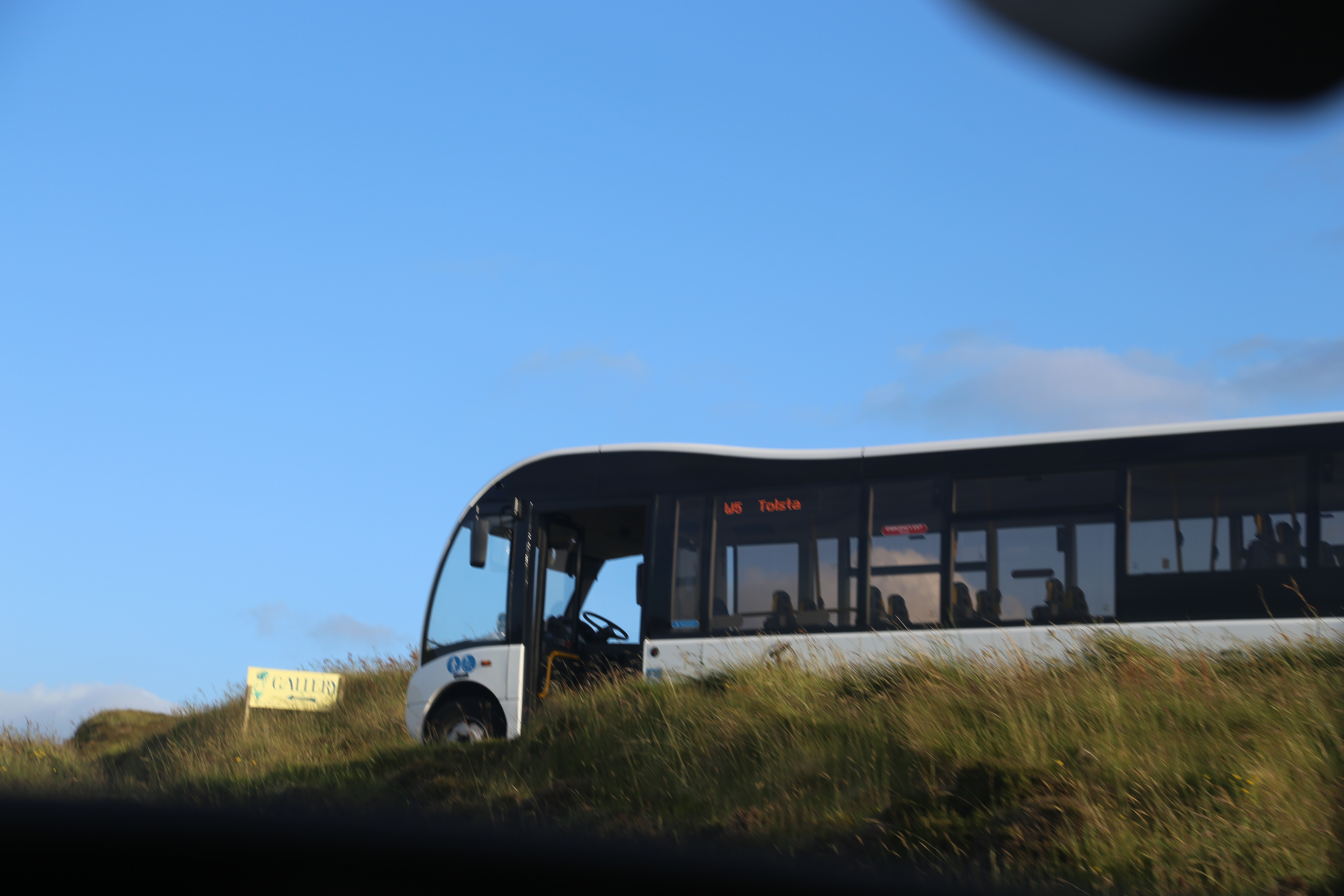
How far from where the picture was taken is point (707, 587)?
1404 cm

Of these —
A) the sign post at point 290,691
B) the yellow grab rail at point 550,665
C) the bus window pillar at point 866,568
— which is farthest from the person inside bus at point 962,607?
the sign post at point 290,691

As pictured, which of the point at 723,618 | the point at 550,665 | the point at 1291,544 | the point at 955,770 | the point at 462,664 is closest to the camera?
the point at 955,770

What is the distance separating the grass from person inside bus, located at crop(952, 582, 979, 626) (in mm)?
1040

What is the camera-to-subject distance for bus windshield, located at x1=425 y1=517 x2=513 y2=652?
14.9m

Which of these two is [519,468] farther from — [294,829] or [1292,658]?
[294,829]

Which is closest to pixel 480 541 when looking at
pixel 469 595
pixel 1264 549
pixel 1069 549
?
pixel 469 595

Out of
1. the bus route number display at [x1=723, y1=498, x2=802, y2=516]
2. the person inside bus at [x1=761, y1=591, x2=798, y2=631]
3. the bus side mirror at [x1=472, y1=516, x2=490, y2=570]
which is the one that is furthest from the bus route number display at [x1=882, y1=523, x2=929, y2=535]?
the bus side mirror at [x1=472, y1=516, x2=490, y2=570]

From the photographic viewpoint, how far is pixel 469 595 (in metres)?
15.1

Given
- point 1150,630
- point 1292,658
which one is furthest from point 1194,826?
point 1150,630

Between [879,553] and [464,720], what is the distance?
5.22 metres

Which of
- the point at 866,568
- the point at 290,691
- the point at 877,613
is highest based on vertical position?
the point at 866,568

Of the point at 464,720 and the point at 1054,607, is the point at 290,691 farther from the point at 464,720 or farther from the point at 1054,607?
the point at 1054,607

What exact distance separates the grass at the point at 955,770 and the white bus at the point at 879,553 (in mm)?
767

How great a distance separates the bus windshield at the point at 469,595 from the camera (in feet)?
48.7
